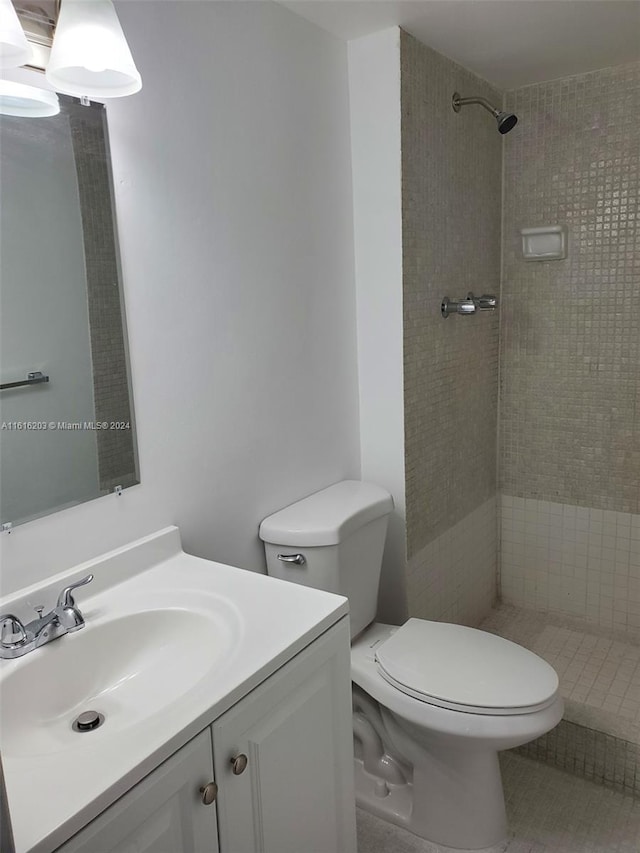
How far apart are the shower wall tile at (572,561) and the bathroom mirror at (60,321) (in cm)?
190

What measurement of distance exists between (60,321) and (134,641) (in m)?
0.64

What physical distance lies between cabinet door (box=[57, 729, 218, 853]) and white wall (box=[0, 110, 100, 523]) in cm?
56

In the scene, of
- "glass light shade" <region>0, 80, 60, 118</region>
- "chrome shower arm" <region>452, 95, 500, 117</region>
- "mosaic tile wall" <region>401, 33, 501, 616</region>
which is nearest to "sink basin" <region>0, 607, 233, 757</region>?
"glass light shade" <region>0, 80, 60, 118</region>

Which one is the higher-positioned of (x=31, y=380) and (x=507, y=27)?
(x=507, y=27)

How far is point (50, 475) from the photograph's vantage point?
1.35 meters

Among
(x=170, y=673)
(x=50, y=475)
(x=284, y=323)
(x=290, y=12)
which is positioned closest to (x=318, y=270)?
(x=284, y=323)

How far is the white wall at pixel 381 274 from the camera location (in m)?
2.04

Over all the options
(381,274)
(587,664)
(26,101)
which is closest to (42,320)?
(26,101)

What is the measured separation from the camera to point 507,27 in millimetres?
2014

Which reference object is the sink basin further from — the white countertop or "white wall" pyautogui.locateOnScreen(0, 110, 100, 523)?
"white wall" pyautogui.locateOnScreen(0, 110, 100, 523)

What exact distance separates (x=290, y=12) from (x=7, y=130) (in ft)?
3.23

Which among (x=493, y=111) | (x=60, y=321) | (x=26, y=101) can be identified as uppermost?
(x=493, y=111)

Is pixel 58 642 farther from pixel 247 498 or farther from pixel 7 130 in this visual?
pixel 7 130

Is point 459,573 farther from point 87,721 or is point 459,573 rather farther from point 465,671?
point 87,721
